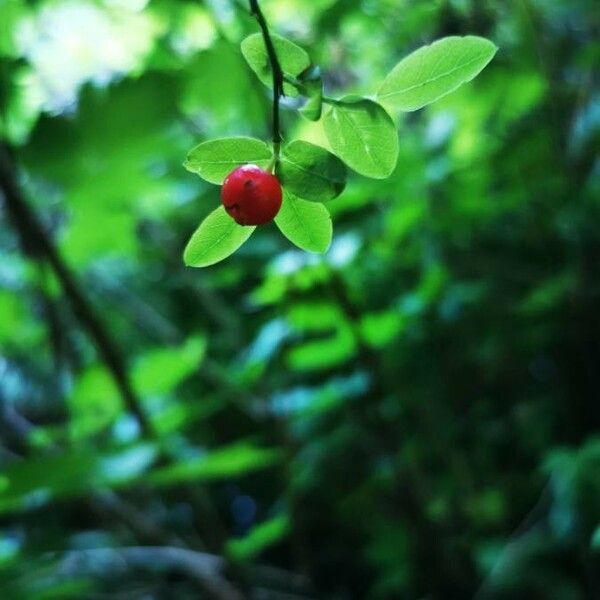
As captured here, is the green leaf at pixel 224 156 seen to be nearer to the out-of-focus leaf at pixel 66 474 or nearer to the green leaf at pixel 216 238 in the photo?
the green leaf at pixel 216 238

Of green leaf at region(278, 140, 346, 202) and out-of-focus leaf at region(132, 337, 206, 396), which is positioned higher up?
green leaf at region(278, 140, 346, 202)

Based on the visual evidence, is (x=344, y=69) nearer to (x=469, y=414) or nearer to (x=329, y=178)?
(x=469, y=414)

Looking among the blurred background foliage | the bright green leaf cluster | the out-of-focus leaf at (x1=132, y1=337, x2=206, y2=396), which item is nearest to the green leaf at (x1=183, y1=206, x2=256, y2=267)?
the bright green leaf cluster

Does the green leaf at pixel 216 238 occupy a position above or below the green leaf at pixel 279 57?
below

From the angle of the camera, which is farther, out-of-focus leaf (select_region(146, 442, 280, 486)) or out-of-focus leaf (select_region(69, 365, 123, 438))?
out-of-focus leaf (select_region(69, 365, 123, 438))

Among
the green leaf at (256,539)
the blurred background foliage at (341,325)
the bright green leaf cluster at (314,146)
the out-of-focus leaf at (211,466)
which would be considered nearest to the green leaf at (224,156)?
Answer: the bright green leaf cluster at (314,146)

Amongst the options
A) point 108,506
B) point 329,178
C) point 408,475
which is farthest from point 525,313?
point 329,178

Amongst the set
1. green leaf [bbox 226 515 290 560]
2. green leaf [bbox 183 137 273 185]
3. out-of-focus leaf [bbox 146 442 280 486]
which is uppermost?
green leaf [bbox 183 137 273 185]

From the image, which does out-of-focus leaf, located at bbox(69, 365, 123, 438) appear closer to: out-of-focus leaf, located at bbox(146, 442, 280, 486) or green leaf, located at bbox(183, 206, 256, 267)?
out-of-focus leaf, located at bbox(146, 442, 280, 486)
